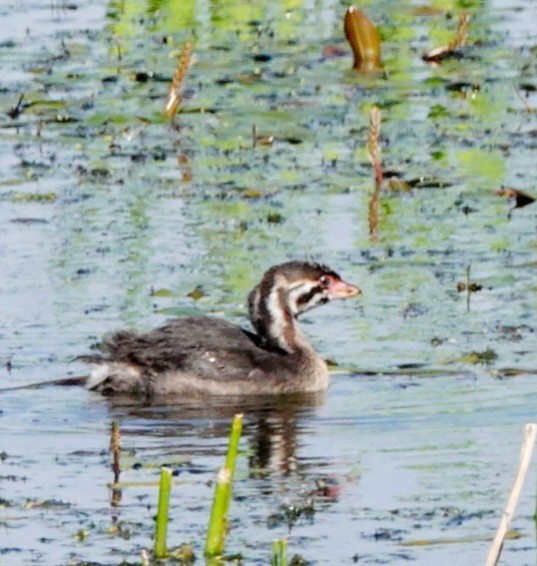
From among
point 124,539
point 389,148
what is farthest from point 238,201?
point 124,539

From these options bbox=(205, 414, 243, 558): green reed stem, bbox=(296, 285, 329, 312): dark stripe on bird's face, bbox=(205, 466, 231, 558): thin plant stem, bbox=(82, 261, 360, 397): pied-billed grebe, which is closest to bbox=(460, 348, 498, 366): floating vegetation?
bbox=(82, 261, 360, 397): pied-billed grebe

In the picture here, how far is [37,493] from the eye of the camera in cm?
975

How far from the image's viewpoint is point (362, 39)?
1972 cm

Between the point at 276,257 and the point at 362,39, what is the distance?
5.62m

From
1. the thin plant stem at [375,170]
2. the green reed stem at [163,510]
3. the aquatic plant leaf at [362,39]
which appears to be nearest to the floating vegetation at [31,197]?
the thin plant stem at [375,170]

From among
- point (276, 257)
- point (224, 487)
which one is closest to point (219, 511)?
point (224, 487)

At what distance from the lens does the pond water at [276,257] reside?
30.9ft

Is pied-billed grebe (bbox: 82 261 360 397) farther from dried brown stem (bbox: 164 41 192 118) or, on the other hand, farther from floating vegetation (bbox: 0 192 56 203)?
dried brown stem (bbox: 164 41 192 118)

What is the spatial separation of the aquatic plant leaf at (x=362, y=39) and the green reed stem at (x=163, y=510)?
1190cm

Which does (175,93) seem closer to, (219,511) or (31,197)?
(31,197)

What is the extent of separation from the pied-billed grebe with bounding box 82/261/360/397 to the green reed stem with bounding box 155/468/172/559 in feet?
14.6

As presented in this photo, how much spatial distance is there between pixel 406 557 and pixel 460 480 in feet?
4.67

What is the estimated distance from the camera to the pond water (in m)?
9.43

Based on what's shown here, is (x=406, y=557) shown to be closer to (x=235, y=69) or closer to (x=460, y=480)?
(x=460, y=480)
